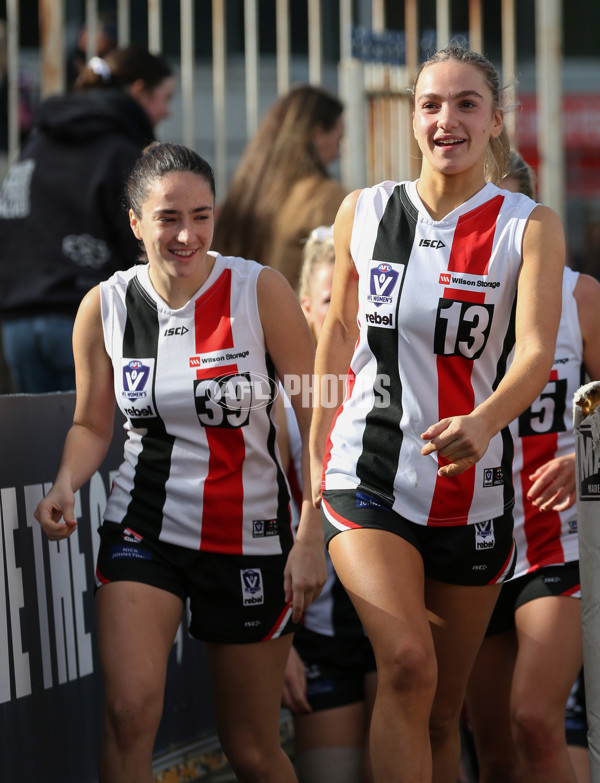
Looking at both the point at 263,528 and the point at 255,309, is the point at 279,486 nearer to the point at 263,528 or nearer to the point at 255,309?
the point at 263,528

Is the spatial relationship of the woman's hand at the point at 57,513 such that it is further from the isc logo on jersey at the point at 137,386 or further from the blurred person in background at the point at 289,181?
the blurred person in background at the point at 289,181

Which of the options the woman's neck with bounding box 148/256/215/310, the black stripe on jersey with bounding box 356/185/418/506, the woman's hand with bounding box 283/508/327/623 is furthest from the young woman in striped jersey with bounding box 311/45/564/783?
the woman's neck with bounding box 148/256/215/310

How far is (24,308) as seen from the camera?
593 centimetres

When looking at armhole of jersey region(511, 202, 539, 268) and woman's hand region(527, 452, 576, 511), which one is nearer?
armhole of jersey region(511, 202, 539, 268)

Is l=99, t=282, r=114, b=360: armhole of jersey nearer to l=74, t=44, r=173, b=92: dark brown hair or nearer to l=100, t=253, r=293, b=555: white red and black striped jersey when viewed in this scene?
l=100, t=253, r=293, b=555: white red and black striped jersey

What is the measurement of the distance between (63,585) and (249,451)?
3.06ft

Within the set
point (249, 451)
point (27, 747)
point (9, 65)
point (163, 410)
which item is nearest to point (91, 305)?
point (163, 410)

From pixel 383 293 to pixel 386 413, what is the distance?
320 millimetres

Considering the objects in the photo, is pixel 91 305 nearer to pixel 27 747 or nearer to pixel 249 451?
pixel 249 451

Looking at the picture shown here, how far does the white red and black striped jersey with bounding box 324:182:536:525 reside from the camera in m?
3.29

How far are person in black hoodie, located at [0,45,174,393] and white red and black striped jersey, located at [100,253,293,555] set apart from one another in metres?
2.26

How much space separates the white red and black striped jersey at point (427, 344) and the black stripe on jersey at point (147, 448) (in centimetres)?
52

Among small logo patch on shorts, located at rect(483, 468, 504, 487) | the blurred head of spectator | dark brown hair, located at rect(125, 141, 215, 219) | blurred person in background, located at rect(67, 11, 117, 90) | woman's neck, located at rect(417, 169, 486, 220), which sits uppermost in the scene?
blurred person in background, located at rect(67, 11, 117, 90)

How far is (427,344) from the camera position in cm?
332
